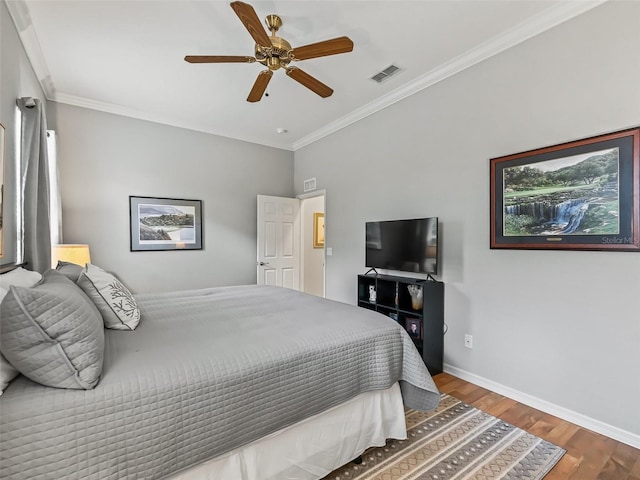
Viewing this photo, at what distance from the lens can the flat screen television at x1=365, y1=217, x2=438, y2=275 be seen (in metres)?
2.83

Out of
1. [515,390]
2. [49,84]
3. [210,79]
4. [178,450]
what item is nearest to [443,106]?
[210,79]

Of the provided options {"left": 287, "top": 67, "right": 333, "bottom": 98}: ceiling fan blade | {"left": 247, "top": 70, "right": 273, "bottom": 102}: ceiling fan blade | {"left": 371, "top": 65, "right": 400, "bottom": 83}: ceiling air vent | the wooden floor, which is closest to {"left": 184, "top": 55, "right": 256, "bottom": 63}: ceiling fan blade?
{"left": 247, "top": 70, "right": 273, "bottom": 102}: ceiling fan blade

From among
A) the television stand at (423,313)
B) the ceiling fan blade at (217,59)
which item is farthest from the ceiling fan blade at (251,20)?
the television stand at (423,313)

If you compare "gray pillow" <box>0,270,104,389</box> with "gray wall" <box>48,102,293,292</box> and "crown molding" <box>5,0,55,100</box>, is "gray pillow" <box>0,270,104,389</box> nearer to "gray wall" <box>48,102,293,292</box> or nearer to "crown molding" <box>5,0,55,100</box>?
"crown molding" <box>5,0,55,100</box>

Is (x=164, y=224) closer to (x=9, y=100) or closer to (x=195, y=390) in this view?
(x=9, y=100)

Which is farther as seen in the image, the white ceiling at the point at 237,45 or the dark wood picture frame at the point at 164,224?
the dark wood picture frame at the point at 164,224

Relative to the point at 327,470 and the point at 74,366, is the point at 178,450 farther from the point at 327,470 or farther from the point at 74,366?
the point at 327,470

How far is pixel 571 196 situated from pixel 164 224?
14.0 ft

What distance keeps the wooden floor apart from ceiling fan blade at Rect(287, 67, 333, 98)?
8.84 feet

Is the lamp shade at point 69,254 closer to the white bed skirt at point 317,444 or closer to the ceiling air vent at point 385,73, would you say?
the white bed skirt at point 317,444

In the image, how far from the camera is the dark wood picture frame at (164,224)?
3854 mm

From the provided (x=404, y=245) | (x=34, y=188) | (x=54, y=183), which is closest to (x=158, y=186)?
(x=54, y=183)

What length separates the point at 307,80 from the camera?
7.83ft

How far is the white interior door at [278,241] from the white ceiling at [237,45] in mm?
1538
